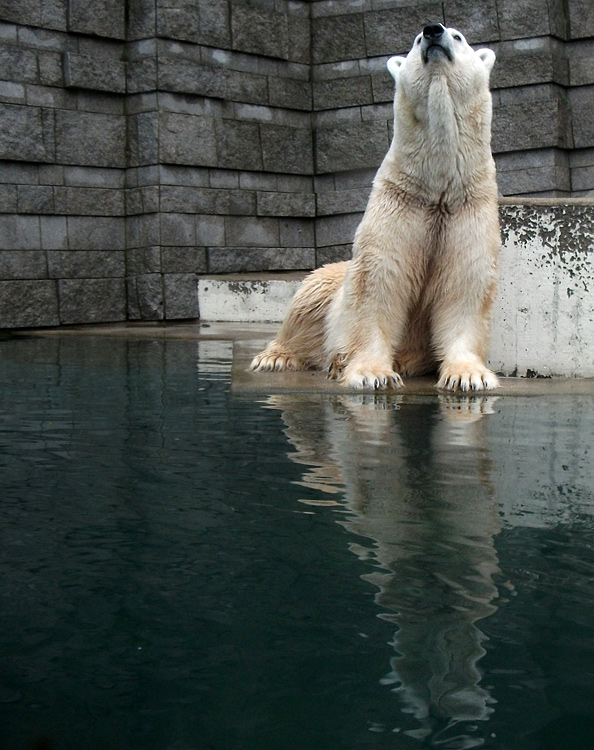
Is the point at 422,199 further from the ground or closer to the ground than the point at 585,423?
further from the ground

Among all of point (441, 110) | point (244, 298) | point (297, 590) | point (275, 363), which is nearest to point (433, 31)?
point (441, 110)

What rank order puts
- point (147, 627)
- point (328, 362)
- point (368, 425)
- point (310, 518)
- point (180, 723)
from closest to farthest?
point (180, 723)
point (147, 627)
point (310, 518)
point (368, 425)
point (328, 362)

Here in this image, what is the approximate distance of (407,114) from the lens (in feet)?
15.6

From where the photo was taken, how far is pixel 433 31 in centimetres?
450

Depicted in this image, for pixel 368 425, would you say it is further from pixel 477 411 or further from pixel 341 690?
pixel 341 690

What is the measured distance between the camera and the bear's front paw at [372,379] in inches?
179

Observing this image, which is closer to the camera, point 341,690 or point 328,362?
point 341,690

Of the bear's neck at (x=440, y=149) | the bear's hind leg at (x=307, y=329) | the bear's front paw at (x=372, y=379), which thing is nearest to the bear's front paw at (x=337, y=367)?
the bear's front paw at (x=372, y=379)

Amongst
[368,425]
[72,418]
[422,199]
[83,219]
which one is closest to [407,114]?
[422,199]

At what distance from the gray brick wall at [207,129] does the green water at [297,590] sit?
22.5 ft

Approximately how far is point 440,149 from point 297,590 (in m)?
3.34

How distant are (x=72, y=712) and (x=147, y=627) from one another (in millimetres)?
281

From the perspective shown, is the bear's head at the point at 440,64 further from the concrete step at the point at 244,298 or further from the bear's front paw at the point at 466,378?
the concrete step at the point at 244,298

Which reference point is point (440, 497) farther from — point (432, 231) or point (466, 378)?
point (432, 231)
